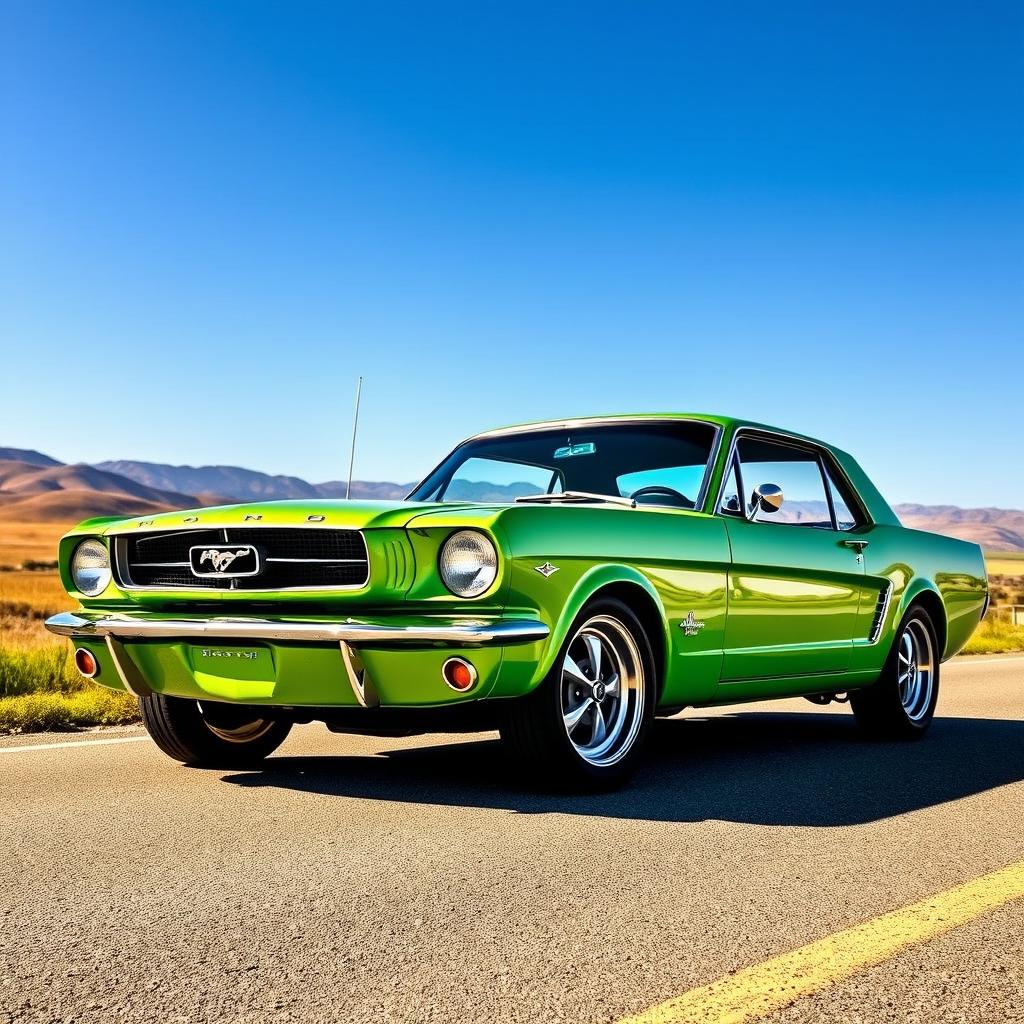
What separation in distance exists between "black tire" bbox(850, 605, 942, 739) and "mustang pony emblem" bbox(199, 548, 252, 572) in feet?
12.7

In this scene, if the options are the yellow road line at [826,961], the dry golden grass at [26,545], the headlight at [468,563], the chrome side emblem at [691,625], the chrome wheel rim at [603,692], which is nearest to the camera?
the yellow road line at [826,961]

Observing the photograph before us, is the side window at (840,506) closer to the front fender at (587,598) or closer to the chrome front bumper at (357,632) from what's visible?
the front fender at (587,598)

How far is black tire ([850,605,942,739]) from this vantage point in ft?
24.4

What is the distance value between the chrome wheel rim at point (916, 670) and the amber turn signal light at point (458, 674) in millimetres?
3681

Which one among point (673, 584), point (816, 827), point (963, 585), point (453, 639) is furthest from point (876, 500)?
point (453, 639)

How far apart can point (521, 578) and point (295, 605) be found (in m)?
0.90

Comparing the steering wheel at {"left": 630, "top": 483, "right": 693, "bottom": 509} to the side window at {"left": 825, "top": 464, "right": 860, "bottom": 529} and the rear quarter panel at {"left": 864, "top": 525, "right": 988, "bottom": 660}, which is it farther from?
the rear quarter panel at {"left": 864, "top": 525, "right": 988, "bottom": 660}

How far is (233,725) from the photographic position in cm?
585

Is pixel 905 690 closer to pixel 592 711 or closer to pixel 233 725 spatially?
pixel 592 711

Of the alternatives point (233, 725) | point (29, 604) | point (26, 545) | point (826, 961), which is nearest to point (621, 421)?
point (233, 725)

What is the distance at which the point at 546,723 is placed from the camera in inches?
194

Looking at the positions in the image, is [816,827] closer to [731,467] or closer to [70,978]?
[731,467]

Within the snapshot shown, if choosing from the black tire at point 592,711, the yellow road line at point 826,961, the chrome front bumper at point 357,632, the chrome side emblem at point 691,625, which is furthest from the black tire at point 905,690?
the yellow road line at point 826,961

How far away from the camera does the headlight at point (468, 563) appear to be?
4.74 meters
